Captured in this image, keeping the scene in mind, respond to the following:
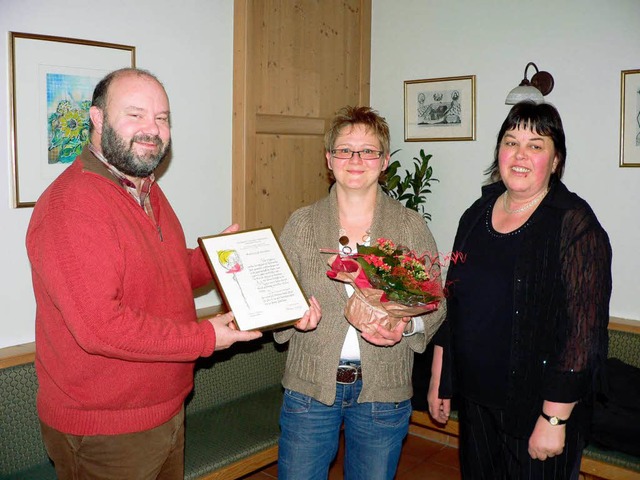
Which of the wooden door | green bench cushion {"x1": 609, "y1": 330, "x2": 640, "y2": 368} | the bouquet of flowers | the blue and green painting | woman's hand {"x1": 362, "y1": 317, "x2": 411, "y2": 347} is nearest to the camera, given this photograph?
the bouquet of flowers

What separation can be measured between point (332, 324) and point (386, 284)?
326 mm

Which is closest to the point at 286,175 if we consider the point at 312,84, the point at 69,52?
the point at 312,84

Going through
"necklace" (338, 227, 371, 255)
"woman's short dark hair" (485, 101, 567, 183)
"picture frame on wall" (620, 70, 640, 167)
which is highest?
"picture frame on wall" (620, 70, 640, 167)

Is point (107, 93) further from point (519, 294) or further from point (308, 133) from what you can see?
point (308, 133)

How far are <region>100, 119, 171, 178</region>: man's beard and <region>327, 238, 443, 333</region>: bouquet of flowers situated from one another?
689 millimetres

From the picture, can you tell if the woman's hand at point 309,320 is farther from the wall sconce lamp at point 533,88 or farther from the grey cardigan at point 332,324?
the wall sconce lamp at point 533,88

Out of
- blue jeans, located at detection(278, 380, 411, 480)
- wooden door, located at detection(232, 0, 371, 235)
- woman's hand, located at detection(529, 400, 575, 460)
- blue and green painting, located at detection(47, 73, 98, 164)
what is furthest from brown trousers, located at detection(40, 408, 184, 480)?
wooden door, located at detection(232, 0, 371, 235)

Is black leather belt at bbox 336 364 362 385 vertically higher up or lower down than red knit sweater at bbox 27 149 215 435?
lower down

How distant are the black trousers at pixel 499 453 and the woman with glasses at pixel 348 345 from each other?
0.23 metres

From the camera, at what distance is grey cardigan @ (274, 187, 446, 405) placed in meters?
2.05

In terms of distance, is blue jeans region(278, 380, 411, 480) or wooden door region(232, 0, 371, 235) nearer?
blue jeans region(278, 380, 411, 480)

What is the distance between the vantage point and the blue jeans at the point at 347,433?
208cm

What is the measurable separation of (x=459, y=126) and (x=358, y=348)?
2762 mm

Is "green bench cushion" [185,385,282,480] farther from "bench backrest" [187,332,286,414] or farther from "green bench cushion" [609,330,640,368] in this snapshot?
"green bench cushion" [609,330,640,368]
